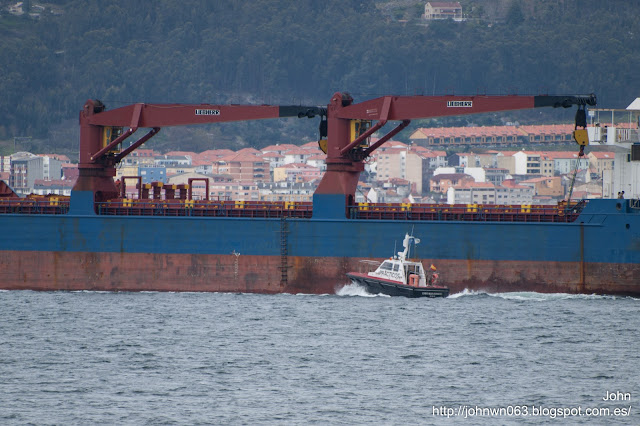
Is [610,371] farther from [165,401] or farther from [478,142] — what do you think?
[478,142]

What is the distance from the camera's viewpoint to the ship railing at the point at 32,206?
196 ft

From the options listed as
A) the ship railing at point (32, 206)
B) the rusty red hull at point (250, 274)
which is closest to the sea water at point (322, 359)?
the rusty red hull at point (250, 274)

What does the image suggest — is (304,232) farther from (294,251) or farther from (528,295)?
(528,295)

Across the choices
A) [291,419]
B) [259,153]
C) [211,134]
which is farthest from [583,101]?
[211,134]

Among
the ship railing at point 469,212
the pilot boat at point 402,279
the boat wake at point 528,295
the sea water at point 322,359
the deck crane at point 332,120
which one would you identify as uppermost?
the deck crane at point 332,120

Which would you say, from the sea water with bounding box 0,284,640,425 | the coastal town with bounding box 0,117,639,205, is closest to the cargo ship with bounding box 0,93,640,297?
the sea water with bounding box 0,284,640,425

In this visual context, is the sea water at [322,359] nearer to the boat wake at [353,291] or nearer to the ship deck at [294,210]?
the boat wake at [353,291]

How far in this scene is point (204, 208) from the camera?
57531 mm

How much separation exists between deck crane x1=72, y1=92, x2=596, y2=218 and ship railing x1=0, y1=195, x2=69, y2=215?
78.6 inches

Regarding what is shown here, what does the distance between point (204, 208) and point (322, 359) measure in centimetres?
1875

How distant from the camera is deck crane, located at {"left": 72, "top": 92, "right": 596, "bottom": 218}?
54.9 m

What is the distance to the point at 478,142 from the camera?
7382 inches

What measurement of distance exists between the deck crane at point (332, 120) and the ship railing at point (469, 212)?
1.39m

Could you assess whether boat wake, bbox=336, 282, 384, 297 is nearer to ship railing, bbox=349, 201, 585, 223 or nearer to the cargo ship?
the cargo ship
